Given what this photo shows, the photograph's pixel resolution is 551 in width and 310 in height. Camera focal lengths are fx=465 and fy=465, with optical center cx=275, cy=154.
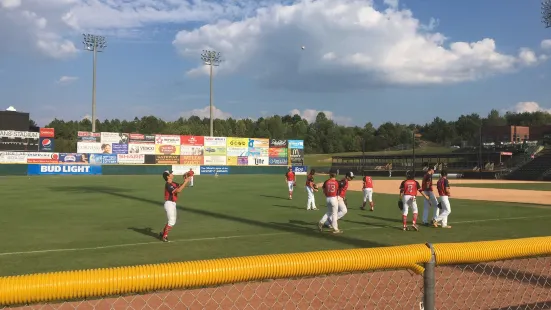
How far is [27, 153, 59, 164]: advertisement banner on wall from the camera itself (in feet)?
187

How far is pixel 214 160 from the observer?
6894 cm

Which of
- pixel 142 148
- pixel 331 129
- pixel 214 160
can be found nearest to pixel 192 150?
pixel 214 160

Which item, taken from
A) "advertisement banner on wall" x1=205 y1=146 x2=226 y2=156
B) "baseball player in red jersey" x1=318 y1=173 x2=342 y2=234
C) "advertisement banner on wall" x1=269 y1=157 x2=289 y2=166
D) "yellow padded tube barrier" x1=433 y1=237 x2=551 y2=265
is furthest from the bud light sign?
"yellow padded tube barrier" x1=433 y1=237 x2=551 y2=265

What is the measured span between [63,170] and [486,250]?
6270 cm

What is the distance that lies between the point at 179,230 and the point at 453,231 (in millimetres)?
8342

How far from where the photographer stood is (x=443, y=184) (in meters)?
14.5

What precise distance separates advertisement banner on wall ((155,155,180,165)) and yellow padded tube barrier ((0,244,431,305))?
2526 inches

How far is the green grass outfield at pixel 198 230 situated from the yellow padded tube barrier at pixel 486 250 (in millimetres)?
7480

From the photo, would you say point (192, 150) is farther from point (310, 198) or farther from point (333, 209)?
point (333, 209)

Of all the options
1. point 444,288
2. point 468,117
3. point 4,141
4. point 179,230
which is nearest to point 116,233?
point 179,230

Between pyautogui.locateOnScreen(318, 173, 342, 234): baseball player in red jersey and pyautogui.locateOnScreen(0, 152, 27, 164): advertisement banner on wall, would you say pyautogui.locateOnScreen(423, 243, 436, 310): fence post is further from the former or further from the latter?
pyautogui.locateOnScreen(0, 152, 27, 164): advertisement banner on wall

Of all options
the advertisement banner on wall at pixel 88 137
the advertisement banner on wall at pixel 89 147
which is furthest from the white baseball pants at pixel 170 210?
the advertisement banner on wall at pixel 89 147

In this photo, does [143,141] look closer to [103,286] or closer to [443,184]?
[443,184]

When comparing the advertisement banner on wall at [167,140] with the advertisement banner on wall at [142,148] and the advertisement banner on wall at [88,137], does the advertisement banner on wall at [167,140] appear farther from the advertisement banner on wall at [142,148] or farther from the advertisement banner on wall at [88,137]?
the advertisement banner on wall at [88,137]
